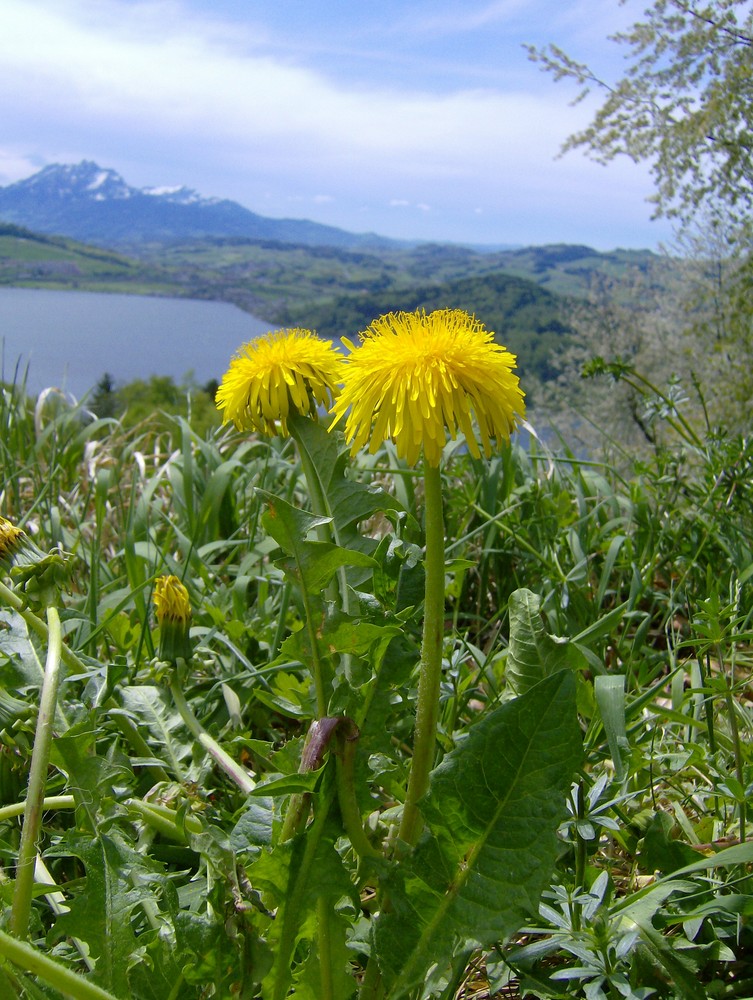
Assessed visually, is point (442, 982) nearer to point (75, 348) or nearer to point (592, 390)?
point (592, 390)

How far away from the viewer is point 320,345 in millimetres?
1404

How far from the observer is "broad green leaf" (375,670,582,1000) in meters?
0.93

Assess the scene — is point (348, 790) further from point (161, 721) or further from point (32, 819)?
point (161, 721)

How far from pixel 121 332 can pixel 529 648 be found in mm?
83550

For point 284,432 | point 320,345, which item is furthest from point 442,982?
point 320,345

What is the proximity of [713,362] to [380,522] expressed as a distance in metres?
3.93

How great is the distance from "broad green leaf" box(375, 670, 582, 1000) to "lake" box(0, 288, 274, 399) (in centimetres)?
5300

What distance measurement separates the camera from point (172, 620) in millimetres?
1561

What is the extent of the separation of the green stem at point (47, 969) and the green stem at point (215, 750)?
38cm

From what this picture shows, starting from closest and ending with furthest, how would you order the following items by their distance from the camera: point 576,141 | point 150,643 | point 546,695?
point 546,695
point 150,643
point 576,141

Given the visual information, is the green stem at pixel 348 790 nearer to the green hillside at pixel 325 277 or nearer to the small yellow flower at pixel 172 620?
the small yellow flower at pixel 172 620

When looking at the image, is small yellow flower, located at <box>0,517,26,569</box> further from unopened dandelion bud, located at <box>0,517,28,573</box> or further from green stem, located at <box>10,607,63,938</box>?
green stem, located at <box>10,607,63,938</box>

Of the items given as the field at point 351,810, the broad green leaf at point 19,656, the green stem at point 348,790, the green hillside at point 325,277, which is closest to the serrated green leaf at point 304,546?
the field at point 351,810

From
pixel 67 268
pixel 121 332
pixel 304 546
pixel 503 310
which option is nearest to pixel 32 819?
pixel 304 546
